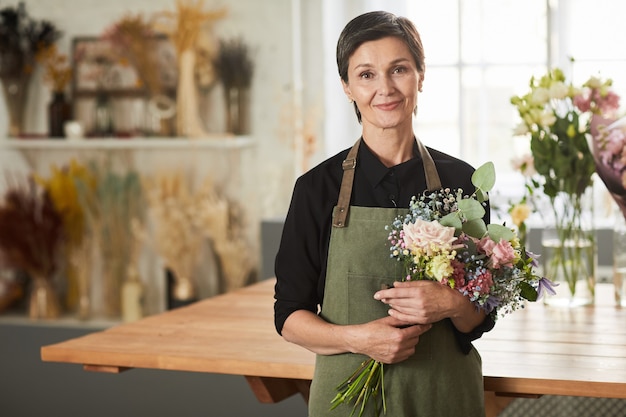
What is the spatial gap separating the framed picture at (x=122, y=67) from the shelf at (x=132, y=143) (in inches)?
12.6

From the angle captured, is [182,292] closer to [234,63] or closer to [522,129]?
[234,63]

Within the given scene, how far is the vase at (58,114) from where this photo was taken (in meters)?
5.82

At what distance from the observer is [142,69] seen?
565 centimetres

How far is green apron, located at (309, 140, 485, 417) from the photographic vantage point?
202 cm

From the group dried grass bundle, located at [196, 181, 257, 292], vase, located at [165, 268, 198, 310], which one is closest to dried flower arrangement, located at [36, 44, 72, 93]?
dried grass bundle, located at [196, 181, 257, 292]

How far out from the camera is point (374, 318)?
2.02 m

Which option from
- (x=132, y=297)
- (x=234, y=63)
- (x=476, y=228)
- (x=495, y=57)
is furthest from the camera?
(x=132, y=297)

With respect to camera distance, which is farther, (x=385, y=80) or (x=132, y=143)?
(x=132, y=143)

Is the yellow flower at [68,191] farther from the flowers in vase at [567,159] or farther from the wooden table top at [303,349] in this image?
the flowers in vase at [567,159]

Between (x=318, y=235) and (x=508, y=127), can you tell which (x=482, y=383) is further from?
(x=508, y=127)

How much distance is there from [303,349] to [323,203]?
0.66 meters

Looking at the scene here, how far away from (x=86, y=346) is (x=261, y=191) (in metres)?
3.00

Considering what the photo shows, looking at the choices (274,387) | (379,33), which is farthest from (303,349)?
(379,33)

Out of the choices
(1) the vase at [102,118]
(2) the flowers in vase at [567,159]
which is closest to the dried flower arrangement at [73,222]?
(1) the vase at [102,118]
